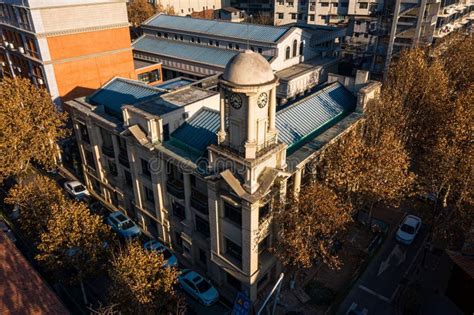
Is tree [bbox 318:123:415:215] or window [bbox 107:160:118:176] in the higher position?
tree [bbox 318:123:415:215]

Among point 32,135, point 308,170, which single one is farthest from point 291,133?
point 32,135

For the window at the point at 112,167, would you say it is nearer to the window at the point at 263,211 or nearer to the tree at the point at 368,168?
the window at the point at 263,211

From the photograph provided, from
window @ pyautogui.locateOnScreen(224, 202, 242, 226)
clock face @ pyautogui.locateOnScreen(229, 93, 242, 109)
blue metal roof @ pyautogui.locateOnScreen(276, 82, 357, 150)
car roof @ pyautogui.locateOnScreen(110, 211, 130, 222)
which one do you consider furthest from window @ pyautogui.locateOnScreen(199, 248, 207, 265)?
clock face @ pyautogui.locateOnScreen(229, 93, 242, 109)

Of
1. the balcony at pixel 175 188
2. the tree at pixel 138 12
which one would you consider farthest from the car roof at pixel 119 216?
the tree at pixel 138 12

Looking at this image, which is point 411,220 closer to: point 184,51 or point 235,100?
point 235,100

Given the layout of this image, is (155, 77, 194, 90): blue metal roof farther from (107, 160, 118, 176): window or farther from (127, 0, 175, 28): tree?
(127, 0, 175, 28): tree

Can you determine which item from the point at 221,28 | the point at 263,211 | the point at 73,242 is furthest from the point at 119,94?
the point at 221,28
